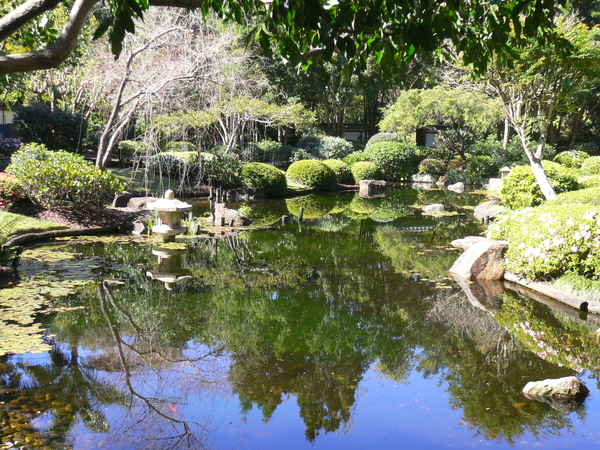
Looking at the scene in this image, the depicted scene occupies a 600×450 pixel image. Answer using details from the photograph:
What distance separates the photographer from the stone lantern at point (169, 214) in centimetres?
1010

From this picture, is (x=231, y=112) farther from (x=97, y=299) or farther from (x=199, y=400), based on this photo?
(x=199, y=400)

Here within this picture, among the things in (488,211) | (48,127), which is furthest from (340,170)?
(48,127)

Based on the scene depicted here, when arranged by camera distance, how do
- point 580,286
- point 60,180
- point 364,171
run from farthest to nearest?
point 364,171, point 60,180, point 580,286

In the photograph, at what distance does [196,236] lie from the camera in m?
11.4

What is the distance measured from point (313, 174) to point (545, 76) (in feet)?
36.2

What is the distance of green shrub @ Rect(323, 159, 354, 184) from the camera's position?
23516 mm

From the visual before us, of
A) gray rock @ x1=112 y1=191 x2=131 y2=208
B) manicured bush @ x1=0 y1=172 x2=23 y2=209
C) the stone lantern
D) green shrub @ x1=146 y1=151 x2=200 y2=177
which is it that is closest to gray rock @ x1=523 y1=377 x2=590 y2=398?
the stone lantern

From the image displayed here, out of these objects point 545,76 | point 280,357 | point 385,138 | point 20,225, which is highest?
point 545,76

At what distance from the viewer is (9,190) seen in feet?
36.8

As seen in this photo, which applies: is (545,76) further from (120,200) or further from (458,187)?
(458,187)

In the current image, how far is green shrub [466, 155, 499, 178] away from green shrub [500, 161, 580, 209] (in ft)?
36.4

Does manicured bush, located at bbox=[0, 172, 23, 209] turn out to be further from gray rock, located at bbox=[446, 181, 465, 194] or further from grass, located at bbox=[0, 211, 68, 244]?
gray rock, located at bbox=[446, 181, 465, 194]

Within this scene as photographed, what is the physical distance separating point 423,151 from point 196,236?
18.6m

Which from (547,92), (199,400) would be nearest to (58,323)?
(199,400)
